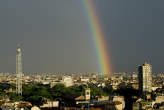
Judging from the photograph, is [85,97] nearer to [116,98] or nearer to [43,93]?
[116,98]

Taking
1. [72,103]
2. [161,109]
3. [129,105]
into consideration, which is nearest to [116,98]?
[129,105]

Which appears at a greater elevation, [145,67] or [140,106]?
[145,67]

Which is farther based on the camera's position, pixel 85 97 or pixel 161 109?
pixel 85 97

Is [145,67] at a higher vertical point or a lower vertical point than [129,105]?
higher

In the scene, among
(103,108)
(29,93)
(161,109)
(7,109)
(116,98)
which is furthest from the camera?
(29,93)

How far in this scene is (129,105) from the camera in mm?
42688

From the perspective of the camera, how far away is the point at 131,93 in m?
55.6

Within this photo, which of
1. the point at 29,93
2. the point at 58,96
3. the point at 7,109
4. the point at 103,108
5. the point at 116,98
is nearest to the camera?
the point at 7,109

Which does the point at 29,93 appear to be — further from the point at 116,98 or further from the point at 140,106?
the point at 140,106

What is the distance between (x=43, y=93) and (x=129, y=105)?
54.1 ft

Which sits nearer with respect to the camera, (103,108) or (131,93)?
(103,108)

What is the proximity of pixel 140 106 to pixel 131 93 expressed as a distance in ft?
64.5

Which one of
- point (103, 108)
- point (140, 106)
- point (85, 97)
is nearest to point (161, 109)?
point (140, 106)

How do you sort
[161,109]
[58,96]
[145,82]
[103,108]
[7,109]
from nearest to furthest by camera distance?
1. [7,109]
2. [161,109]
3. [103,108]
4. [58,96]
5. [145,82]
